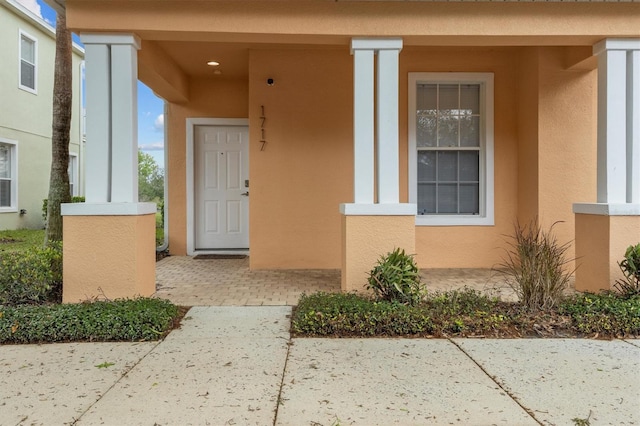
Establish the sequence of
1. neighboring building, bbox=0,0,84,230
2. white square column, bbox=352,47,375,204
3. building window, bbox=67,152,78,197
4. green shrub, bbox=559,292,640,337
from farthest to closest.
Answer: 1. building window, bbox=67,152,78,197
2. neighboring building, bbox=0,0,84,230
3. white square column, bbox=352,47,375,204
4. green shrub, bbox=559,292,640,337

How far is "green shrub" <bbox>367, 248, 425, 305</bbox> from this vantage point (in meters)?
4.03

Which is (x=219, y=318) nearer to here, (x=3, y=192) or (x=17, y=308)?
(x=17, y=308)

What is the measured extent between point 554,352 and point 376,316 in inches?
53.6

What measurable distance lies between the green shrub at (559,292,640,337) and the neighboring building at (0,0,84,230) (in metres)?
12.4

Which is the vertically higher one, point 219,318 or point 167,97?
point 167,97

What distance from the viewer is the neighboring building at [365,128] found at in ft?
14.5

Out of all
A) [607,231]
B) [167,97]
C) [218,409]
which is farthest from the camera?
[167,97]

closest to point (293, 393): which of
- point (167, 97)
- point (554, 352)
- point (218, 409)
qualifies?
point (218, 409)

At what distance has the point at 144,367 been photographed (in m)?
3.00

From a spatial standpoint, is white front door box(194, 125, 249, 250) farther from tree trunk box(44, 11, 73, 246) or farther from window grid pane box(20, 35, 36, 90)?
window grid pane box(20, 35, 36, 90)

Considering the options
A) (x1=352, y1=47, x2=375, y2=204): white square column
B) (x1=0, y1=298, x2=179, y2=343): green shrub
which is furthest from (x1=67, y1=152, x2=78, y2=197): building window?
(x1=352, y1=47, x2=375, y2=204): white square column

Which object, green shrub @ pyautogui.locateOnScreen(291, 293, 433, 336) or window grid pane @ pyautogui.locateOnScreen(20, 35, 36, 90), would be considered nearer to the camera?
green shrub @ pyautogui.locateOnScreen(291, 293, 433, 336)

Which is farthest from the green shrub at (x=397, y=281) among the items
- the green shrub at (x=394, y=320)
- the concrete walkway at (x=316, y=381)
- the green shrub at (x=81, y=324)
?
the green shrub at (x=81, y=324)

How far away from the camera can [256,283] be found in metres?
5.52
